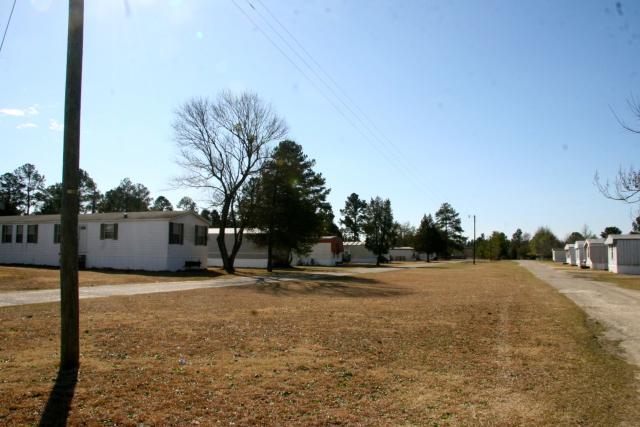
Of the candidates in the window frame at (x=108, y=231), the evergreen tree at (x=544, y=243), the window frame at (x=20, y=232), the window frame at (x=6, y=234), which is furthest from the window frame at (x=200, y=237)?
the evergreen tree at (x=544, y=243)

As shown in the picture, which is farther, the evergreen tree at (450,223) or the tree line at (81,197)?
the evergreen tree at (450,223)

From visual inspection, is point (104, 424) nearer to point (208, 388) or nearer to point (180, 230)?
point (208, 388)

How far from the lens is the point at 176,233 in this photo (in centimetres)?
3562

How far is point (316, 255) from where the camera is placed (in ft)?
212

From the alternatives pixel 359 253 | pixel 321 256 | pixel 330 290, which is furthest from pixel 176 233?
pixel 359 253

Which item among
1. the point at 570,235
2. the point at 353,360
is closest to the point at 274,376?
the point at 353,360

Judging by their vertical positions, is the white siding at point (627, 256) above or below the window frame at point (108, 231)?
below

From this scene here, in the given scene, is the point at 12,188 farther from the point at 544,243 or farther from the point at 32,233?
the point at 544,243

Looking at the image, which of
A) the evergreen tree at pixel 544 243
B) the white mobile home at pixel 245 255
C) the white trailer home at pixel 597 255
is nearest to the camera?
the white mobile home at pixel 245 255

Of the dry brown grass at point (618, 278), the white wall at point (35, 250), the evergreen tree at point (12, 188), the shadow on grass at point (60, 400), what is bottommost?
the dry brown grass at point (618, 278)

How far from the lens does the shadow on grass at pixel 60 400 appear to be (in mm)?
4832

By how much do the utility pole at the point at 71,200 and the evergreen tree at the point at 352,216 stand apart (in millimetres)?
110804

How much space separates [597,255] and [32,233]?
55074mm

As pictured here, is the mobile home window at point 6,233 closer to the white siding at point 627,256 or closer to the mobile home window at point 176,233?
the mobile home window at point 176,233
